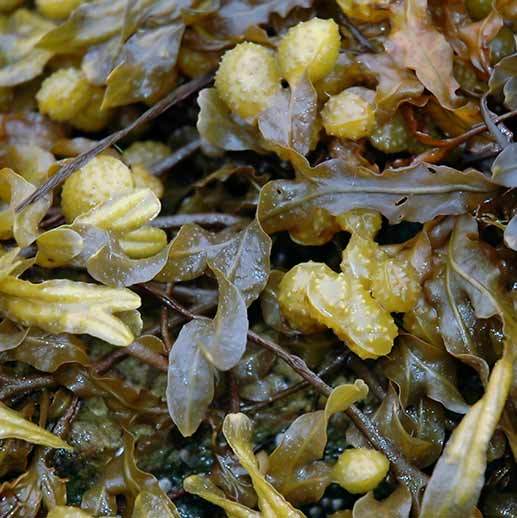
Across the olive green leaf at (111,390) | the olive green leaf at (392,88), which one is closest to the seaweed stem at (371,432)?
the olive green leaf at (111,390)

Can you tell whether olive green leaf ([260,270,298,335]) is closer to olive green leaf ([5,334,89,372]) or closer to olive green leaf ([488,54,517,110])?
olive green leaf ([5,334,89,372])

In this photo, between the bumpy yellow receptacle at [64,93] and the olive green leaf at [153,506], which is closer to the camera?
the olive green leaf at [153,506]

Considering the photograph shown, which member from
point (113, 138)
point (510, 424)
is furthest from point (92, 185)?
point (510, 424)

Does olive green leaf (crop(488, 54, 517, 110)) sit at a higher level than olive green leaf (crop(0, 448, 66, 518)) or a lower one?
higher

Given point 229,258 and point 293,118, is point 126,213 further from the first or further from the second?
point 293,118

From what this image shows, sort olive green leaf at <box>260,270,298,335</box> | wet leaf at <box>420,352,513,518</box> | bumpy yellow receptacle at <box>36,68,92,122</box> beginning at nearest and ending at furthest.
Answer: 1. wet leaf at <box>420,352,513,518</box>
2. olive green leaf at <box>260,270,298,335</box>
3. bumpy yellow receptacle at <box>36,68,92,122</box>

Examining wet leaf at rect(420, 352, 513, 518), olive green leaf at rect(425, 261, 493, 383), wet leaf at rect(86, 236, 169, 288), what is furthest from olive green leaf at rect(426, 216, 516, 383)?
wet leaf at rect(86, 236, 169, 288)

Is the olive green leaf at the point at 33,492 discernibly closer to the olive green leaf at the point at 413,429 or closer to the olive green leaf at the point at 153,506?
the olive green leaf at the point at 153,506
